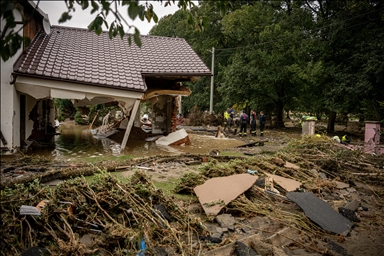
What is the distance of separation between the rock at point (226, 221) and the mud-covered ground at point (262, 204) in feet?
0.13

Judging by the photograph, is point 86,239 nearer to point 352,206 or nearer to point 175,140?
point 352,206

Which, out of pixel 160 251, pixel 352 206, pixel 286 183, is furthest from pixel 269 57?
pixel 160 251

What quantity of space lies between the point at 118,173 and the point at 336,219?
17.3 feet

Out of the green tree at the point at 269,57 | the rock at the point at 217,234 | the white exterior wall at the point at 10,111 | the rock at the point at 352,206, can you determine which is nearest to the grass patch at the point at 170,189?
the rock at the point at 217,234

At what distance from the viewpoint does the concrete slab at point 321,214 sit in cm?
493

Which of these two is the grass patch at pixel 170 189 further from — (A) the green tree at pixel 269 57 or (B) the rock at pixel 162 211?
(A) the green tree at pixel 269 57

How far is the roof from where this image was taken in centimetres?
1064

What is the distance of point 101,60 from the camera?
12992 millimetres

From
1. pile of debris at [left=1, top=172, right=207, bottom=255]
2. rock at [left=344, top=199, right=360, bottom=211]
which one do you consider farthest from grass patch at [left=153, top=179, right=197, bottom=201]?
rock at [left=344, top=199, right=360, bottom=211]

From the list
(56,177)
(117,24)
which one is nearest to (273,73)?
(56,177)

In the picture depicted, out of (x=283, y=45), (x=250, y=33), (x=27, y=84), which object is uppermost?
(x=250, y=33)

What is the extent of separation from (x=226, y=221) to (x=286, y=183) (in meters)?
2.55

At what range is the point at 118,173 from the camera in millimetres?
7691

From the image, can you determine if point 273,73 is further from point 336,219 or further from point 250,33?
point 336,219
